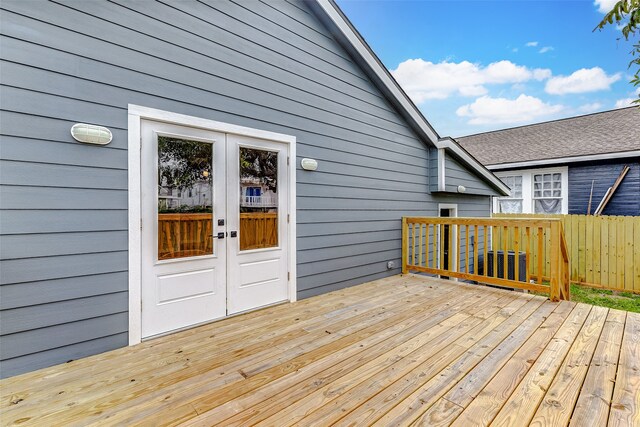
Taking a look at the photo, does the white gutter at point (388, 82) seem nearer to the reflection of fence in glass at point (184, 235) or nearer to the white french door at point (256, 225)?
the white french door at point (256, 225)

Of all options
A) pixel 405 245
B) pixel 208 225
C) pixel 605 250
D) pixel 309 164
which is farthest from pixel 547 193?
pixel 208 225

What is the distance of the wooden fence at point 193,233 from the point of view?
268 cm

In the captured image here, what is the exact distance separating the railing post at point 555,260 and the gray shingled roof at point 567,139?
6.66 metres

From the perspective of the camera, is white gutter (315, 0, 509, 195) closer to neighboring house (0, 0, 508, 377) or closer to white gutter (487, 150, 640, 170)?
neighboring house (0, 0, 508, 377)

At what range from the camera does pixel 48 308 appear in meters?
2.12

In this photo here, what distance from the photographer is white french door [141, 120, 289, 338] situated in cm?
262

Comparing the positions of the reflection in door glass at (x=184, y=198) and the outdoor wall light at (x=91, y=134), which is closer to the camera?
the outdoor wall light at (x=91, y=134)

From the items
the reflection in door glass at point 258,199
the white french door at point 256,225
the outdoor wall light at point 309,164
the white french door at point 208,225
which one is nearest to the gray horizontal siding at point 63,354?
the white french door at point 208,225

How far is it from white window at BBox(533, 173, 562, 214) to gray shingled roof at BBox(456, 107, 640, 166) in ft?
2.26

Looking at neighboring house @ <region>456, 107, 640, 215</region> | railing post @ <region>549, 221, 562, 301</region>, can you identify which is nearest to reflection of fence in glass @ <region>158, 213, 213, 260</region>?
railing post @ <region>549, 221, 562, 301</region>

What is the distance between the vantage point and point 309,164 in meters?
3.83

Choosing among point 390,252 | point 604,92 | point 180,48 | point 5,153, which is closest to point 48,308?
point 5,153

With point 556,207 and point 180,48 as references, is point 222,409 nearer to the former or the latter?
point 180,48

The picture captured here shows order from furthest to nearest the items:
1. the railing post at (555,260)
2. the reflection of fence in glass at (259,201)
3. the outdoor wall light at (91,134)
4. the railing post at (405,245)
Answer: the railing post at (405,245)
the railing post at (555,260)
the reflection of fence in glass at (259,201)
the outdoor wall light at (91,134)
